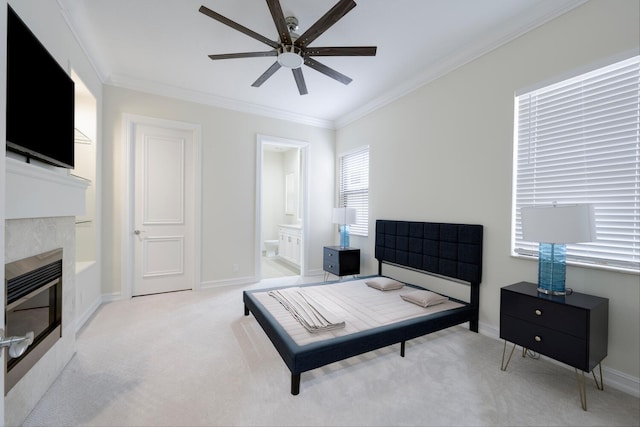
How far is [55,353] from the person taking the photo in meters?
1.91

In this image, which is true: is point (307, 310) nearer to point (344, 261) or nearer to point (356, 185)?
point (344, 261)

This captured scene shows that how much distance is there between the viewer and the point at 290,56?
7.63 ft

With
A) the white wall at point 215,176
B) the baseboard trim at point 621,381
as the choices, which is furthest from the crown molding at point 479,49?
the baseboard trim at point 621,381

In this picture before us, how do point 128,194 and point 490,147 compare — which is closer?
point 490,147

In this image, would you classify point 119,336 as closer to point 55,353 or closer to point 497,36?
point 55,353

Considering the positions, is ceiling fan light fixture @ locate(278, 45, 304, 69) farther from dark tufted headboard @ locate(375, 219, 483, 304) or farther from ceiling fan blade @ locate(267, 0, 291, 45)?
dark tufted headboard @ locate(375, 219, 483, 304)

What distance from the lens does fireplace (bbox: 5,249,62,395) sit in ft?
4.80

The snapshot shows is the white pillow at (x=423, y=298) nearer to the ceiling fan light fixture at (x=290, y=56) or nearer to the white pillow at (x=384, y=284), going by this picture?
the white pillow at (x=384, y=284)

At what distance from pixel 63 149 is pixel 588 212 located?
3715 millimetres

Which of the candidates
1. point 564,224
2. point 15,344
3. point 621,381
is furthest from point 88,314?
point 621,381

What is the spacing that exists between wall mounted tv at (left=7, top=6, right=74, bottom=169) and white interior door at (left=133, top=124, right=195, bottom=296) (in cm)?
166

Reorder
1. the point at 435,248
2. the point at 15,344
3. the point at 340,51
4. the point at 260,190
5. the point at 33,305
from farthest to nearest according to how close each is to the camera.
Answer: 1. the point at 260,190
2. the point at 435,248
3. the point at 340,51
4. the point at 33,305
5. the point at 15,344

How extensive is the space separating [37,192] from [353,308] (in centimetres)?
242

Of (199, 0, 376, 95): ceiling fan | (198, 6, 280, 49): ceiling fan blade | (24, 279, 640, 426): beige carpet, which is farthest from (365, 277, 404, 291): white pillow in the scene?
(198, 6, 280, 49): ceiling fan blade
